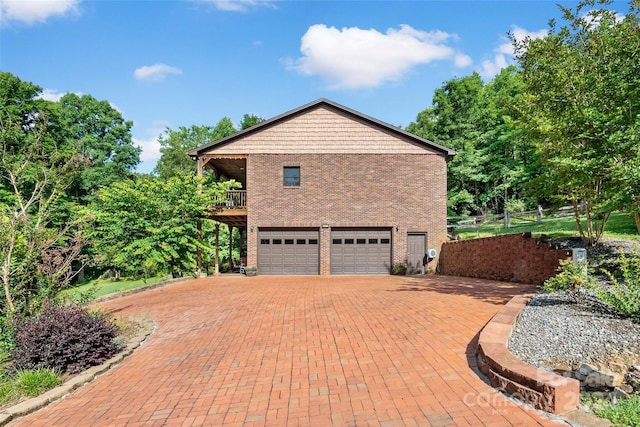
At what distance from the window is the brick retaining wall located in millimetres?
7890

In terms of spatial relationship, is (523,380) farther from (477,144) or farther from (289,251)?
(477,144)

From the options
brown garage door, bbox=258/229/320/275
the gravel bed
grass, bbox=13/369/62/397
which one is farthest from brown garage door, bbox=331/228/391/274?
grass, bbox=13/369/62/397

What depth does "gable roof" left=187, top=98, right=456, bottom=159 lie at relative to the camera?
17.1 meters

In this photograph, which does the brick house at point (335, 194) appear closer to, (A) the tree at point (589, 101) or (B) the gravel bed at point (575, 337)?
(A) the tree at point (589, 101)

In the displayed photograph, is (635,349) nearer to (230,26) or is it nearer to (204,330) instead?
(204,330)

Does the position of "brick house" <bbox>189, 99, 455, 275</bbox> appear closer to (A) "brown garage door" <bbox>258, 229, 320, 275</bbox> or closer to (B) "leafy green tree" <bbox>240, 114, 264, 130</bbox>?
(A) "brown garage door" <bbox>258, 229, 320, 275</bbox>

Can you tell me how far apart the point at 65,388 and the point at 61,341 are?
854 millimetres

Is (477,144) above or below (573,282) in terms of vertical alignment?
above

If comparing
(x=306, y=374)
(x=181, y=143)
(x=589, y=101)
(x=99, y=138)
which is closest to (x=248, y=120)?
(x=181, y=143)

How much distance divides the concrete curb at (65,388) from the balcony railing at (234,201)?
11321mm

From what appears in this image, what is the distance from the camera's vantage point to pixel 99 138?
1282 inches

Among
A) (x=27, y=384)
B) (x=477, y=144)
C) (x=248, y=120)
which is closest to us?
(x=27, y=384)

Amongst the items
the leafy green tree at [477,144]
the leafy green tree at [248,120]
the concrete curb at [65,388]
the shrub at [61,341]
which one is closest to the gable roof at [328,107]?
the leafy green tree at [477,144]

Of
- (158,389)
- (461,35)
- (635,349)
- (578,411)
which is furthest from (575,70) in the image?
(158,389)
